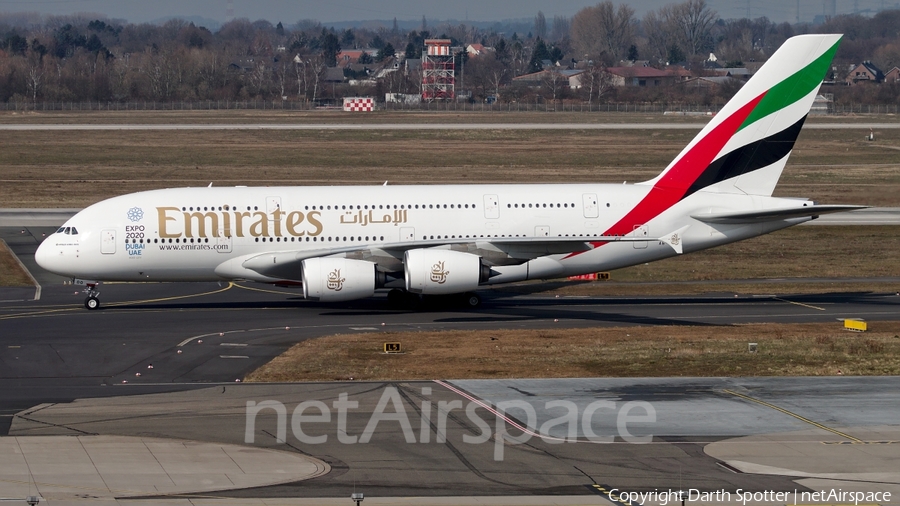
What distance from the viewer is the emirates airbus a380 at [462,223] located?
38.9 meters

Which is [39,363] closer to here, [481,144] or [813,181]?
[813,181]

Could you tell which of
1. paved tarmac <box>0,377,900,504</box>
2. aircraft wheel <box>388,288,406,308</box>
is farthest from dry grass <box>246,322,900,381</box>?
aircraft wheel <box>388,288,406,308</box>

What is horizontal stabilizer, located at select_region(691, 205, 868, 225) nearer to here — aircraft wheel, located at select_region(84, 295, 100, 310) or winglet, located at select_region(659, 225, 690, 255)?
winglet, located at select_region(659, 225, 690, 255)

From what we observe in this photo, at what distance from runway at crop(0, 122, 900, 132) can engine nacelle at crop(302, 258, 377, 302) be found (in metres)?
81.8

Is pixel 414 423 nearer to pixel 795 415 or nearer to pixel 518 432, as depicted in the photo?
pixel 518 432

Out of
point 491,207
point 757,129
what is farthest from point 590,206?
point 757,129

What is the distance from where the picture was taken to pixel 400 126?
123312 mm

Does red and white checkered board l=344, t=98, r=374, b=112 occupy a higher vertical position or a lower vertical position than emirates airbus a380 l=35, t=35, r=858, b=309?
higher

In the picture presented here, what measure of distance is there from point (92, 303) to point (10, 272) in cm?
976

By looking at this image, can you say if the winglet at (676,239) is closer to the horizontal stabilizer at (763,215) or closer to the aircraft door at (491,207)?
the horizontal stabilizer at (763,215)

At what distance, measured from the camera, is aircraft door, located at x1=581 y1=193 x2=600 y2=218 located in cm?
4012

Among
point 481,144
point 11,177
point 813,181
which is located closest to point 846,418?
point 813,181

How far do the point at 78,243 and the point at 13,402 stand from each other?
553 inches

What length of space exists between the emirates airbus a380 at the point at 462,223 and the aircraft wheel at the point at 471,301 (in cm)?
6
